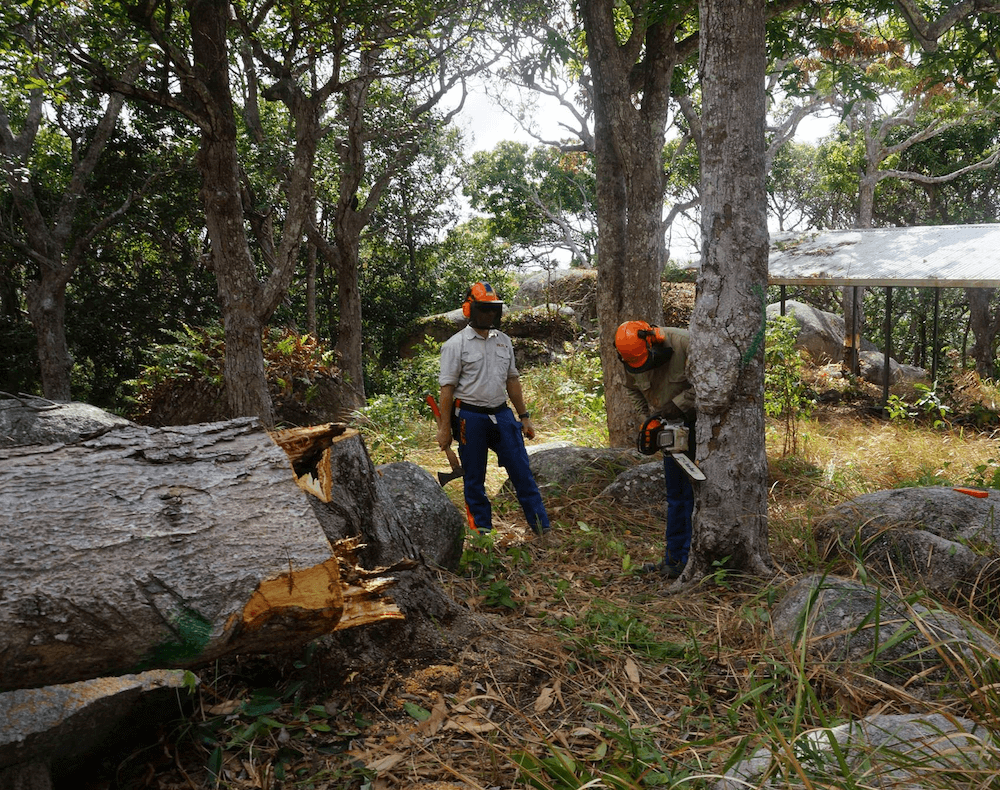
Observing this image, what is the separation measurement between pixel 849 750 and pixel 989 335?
15.2 m

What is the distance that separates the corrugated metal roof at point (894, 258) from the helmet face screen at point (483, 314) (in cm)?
653

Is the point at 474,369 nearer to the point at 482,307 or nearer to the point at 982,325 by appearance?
the point at 482,307

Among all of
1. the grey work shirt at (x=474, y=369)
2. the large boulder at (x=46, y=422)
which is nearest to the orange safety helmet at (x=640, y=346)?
the grey work shirt at (x=474, y=369)

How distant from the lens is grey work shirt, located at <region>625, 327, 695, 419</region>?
4418 mm

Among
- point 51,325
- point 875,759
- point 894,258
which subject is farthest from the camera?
point 51,325

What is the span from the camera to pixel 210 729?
2.39 m

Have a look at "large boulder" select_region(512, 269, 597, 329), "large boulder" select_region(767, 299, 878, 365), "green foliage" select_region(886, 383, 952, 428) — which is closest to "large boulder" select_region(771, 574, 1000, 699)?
"green foliage" select_region(886, 383, 952, 428)

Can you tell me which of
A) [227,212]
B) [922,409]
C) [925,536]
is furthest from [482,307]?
[922,409]

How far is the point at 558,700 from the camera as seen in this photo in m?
2.73

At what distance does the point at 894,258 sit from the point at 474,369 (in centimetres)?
831

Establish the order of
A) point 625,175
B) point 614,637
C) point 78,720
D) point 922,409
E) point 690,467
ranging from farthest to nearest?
point 922,409, point 625,175, point 690,467, point 614,637, point 78,720

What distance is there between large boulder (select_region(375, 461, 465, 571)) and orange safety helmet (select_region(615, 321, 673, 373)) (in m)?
1.43

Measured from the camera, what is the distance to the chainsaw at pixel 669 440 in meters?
3.96

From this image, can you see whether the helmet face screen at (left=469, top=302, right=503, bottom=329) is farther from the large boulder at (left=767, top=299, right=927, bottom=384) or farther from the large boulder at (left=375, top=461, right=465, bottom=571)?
the large boulder at (left=767, top=299, right=927, bottom=384)
